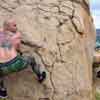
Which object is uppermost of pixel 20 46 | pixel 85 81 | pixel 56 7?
pixel 56 7

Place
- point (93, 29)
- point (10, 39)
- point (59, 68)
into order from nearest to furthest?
1. point (10, 39)
2. point (59, 68)
3. point (93, 29)

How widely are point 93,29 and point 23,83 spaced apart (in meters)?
1.18

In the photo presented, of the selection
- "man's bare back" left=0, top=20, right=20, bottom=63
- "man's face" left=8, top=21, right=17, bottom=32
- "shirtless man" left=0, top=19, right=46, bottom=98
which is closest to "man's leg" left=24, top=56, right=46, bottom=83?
"shirtless man" left=0, top=19, right=46, bottom=98

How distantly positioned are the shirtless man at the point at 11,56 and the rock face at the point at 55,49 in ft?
0.30

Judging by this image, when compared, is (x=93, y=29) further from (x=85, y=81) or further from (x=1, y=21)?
(x=1, y=21)

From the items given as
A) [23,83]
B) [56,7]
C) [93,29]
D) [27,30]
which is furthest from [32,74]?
[93,29]

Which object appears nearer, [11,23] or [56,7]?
[11,23]

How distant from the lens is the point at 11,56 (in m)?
4.16

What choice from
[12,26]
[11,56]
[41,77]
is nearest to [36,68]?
[41,77]

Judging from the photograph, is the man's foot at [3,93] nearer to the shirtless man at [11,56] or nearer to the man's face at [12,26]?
the shirtless man at [11,56]

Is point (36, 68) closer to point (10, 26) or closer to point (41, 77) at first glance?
point (41, 77)

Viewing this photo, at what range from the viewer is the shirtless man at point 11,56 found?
162 inches

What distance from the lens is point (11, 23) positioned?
4305 mm

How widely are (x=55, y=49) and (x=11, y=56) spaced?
0.54m
